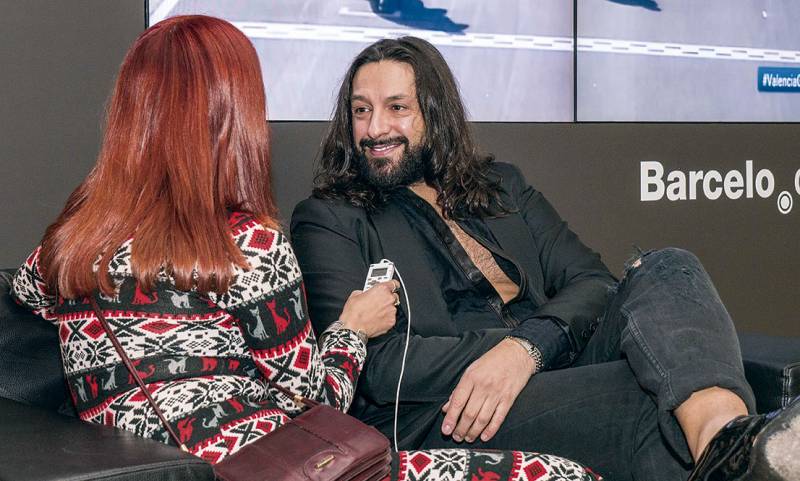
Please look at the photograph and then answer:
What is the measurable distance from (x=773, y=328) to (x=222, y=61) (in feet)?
10.9

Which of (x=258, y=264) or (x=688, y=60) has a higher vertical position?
(x=688, y=60)

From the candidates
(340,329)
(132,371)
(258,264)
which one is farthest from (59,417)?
(340,329)

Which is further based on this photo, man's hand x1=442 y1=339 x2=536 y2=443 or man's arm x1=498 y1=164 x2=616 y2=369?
man's arm x1=498 y1=164 x2=616 y2=369

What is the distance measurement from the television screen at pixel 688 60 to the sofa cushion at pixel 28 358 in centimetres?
228

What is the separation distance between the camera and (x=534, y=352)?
225 centimetres

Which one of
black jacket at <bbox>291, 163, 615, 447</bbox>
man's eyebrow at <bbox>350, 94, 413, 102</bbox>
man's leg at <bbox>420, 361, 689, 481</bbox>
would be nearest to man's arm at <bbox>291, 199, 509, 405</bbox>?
black jacket at <bbox>291, 163, 615, 447</bbox>

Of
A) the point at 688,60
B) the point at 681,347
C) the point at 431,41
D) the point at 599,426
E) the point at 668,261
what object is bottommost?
the point at 599,426

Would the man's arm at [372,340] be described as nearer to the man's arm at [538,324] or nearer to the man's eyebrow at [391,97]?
the man's arm at [538,324]

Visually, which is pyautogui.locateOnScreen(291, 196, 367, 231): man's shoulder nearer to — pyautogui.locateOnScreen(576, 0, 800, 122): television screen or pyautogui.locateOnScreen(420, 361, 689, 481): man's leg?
pyautogui.locateOnScreen(420, 361, 689, 481): man's leg

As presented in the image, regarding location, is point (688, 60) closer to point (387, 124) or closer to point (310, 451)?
point (387, 124)

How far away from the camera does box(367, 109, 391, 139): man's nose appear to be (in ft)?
8.91

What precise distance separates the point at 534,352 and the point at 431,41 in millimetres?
1413

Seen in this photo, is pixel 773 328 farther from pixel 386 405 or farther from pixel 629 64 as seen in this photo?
pixel 386 405

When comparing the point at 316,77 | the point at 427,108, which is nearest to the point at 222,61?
the point at 427,108
